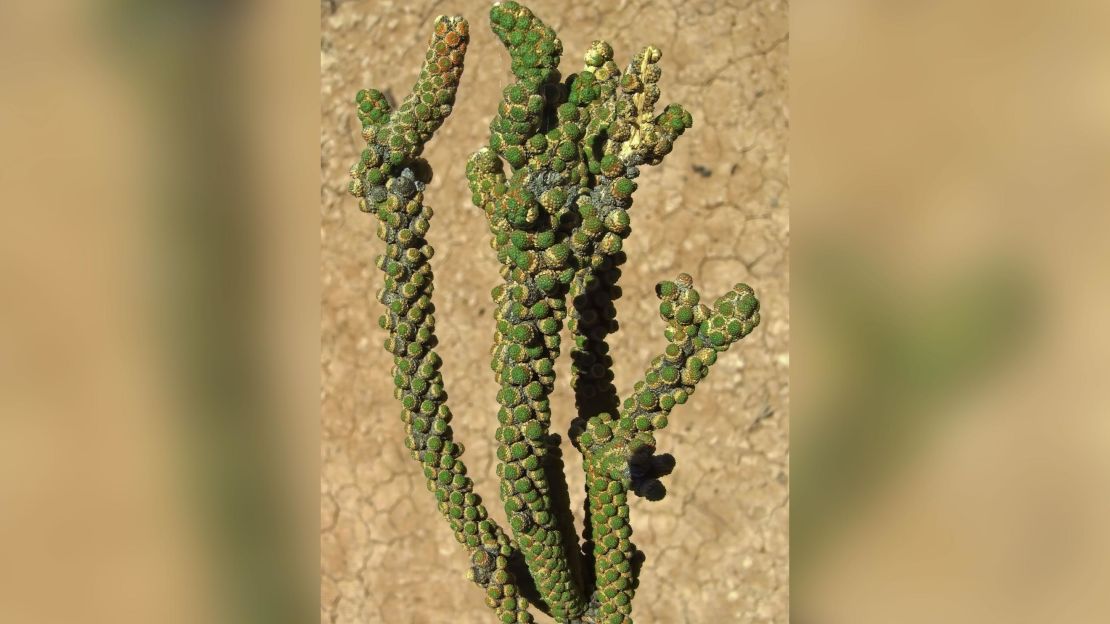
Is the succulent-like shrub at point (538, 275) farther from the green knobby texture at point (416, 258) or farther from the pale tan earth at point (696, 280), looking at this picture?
the pale tan earth at point (696, 280)

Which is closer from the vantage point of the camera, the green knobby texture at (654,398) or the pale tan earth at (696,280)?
the green knobby texture at (654,398)

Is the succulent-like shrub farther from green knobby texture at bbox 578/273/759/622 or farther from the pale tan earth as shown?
the pale tan earth

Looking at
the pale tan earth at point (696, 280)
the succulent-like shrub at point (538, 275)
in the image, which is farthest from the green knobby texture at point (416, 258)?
the pale tan earth at point (696, 280)

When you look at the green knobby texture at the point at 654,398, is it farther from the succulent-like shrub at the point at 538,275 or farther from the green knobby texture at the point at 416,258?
the green knobby texture at the point at 416,258

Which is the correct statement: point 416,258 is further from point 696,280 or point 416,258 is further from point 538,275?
point 696,280

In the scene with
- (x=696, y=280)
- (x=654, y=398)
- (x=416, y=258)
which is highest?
(x=696, y=280)

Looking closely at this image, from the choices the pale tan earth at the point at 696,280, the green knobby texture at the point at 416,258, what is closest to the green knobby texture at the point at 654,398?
the green knobby texture at the point at 416,258

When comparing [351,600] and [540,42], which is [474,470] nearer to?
[351,600]

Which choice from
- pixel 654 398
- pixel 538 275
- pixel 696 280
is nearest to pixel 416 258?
pixel 538 275
